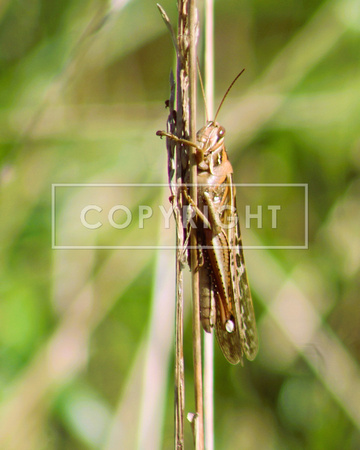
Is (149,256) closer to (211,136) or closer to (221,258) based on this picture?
(221,258)

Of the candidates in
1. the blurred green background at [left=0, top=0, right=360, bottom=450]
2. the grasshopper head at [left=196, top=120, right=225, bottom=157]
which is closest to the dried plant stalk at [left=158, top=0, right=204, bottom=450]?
the grasshopper head at [left=196, top=120, right=225, bottom=157]

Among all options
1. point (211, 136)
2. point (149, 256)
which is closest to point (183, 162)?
point (211, 136)

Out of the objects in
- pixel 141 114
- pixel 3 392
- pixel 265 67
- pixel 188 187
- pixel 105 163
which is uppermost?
pixel 265 67

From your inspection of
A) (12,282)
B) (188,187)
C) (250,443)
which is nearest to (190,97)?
(188,187)

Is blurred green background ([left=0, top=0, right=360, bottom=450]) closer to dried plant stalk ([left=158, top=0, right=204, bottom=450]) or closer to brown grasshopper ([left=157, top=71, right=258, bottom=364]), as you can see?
brown grasshopper ([left=157, top=71, right=258, bottom=364])

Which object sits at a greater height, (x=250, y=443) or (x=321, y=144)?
(x=321, y=144)

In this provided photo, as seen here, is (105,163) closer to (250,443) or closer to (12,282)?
Result: (12,282)
